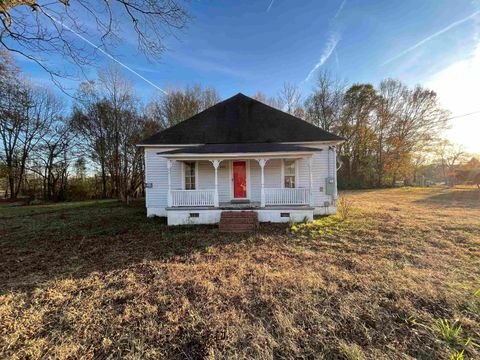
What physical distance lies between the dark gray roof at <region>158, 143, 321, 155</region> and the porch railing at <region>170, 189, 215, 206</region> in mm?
1674

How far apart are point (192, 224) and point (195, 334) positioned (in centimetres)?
612

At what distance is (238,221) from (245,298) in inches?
178

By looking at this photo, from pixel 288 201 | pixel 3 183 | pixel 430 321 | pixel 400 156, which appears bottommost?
pixel 430 321

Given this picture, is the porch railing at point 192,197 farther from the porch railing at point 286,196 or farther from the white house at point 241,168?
the porch railing at point 286,196

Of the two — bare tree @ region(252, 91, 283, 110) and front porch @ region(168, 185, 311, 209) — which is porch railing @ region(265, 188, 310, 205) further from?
bare tree @ region(252, 91, 283, 110)

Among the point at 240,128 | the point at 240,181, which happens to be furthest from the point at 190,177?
the point at 240,128

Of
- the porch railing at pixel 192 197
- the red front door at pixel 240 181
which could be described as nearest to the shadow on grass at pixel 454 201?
the red front door at pixel 240 181

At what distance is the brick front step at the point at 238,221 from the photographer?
748 centimetres

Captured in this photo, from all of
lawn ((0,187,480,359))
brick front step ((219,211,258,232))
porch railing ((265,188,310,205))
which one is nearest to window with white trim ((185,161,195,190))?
brick front step ((219,211,258,232))

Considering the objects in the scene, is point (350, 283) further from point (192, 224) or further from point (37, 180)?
point (37, 180)

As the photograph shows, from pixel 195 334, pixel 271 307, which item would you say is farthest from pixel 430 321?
pixel 195 334

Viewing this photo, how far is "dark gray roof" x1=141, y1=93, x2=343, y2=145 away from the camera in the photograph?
10.1m

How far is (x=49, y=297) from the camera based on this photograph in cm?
330

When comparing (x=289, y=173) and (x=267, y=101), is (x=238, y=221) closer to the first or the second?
(x=289, y=173)
